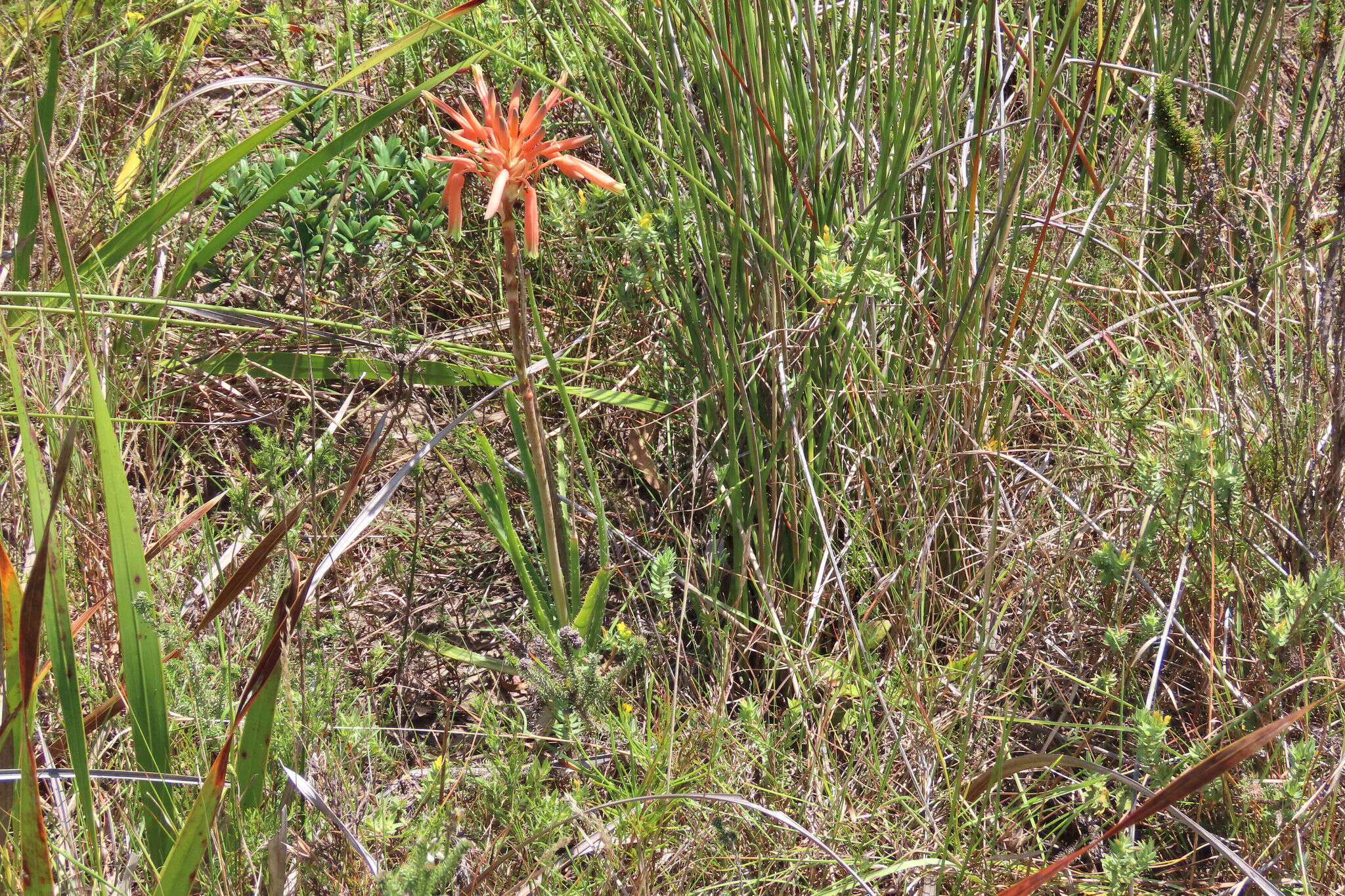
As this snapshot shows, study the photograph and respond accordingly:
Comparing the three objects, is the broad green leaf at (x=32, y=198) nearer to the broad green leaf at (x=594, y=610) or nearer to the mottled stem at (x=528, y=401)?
the mottled stem at (x=528, y=401)

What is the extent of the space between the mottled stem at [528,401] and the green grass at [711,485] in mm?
26

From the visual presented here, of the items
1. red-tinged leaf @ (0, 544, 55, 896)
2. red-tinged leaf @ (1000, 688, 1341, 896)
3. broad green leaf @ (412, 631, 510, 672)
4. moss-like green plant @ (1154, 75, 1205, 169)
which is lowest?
broad green leaf @ (412, 631, 510, 672)

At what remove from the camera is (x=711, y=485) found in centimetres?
189

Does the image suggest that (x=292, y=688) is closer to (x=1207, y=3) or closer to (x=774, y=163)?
(x=774, y=163)

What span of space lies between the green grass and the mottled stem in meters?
0.03

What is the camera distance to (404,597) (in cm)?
188

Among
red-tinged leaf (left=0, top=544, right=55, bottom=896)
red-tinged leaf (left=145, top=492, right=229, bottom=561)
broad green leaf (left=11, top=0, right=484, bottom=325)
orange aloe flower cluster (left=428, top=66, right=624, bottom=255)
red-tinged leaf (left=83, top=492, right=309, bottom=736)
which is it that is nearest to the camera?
red-tinged leaf (left=0, top=544, right=55, bottom=896)

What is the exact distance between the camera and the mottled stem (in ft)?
3.99

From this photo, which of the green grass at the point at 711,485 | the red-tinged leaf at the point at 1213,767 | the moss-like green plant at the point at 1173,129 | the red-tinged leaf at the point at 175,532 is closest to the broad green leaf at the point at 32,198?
the green grass at the point at 711,485

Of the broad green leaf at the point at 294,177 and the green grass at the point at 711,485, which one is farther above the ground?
the broad green leaf at the point at 294,177

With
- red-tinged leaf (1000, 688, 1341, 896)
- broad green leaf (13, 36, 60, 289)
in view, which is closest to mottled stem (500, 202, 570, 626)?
→ red-tinged leaf (1000, 688, 1341, 896)

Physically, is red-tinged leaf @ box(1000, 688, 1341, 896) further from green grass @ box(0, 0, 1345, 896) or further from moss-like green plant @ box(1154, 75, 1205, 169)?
moss-like green plant @ box(1154, 75, 1205, 169)

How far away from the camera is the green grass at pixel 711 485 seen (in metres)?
1.31

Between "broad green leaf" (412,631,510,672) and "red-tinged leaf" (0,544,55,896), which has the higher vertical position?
"red-tinged leaf" (0,544,55,896)
